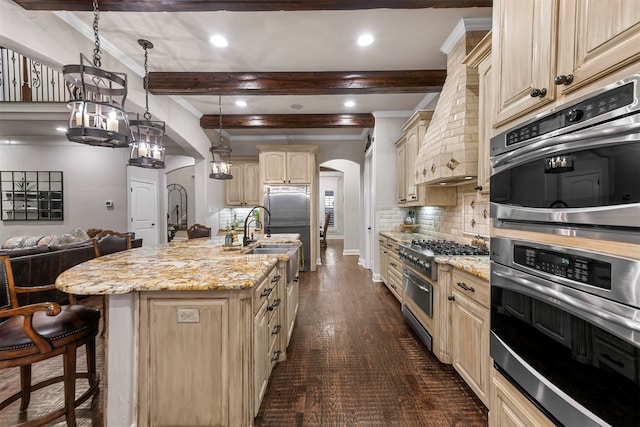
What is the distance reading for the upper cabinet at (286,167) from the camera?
5.73 m

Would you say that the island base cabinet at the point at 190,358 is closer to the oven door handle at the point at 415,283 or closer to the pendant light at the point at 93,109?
the pendant light at the point at 93,109

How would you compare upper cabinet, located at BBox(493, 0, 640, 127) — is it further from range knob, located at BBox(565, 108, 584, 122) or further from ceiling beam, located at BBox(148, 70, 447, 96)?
ceiling beam, located at BBox(148, 70, 447, 96)

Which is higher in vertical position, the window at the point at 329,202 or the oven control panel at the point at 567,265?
the window at the point at 329,202

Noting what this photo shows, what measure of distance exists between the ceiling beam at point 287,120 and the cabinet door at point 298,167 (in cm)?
68

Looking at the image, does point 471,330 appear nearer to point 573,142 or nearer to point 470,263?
point 470,263

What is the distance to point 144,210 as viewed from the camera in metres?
6.57

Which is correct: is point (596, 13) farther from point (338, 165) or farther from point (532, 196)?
point (338, 165)

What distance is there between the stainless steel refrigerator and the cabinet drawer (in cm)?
380

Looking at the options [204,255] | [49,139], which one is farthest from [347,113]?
[49,139]

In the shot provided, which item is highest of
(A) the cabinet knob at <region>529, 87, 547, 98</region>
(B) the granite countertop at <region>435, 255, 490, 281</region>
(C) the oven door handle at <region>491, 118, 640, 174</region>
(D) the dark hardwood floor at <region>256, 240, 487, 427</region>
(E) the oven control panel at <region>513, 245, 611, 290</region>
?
(A) the cabinet knob at <region>529, 87, 547, 98</region>

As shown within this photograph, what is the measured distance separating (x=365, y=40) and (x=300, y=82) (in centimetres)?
103

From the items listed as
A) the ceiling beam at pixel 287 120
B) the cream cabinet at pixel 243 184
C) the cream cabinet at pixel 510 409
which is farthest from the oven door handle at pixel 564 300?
the cream cabinet at pixel 243 184

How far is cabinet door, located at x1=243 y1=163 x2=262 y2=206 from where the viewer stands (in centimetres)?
632

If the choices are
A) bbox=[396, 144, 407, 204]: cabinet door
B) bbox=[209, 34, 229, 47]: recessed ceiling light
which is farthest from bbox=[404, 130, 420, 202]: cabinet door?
bbox=[209, 34, 229, 47]: recessed ceiling light
